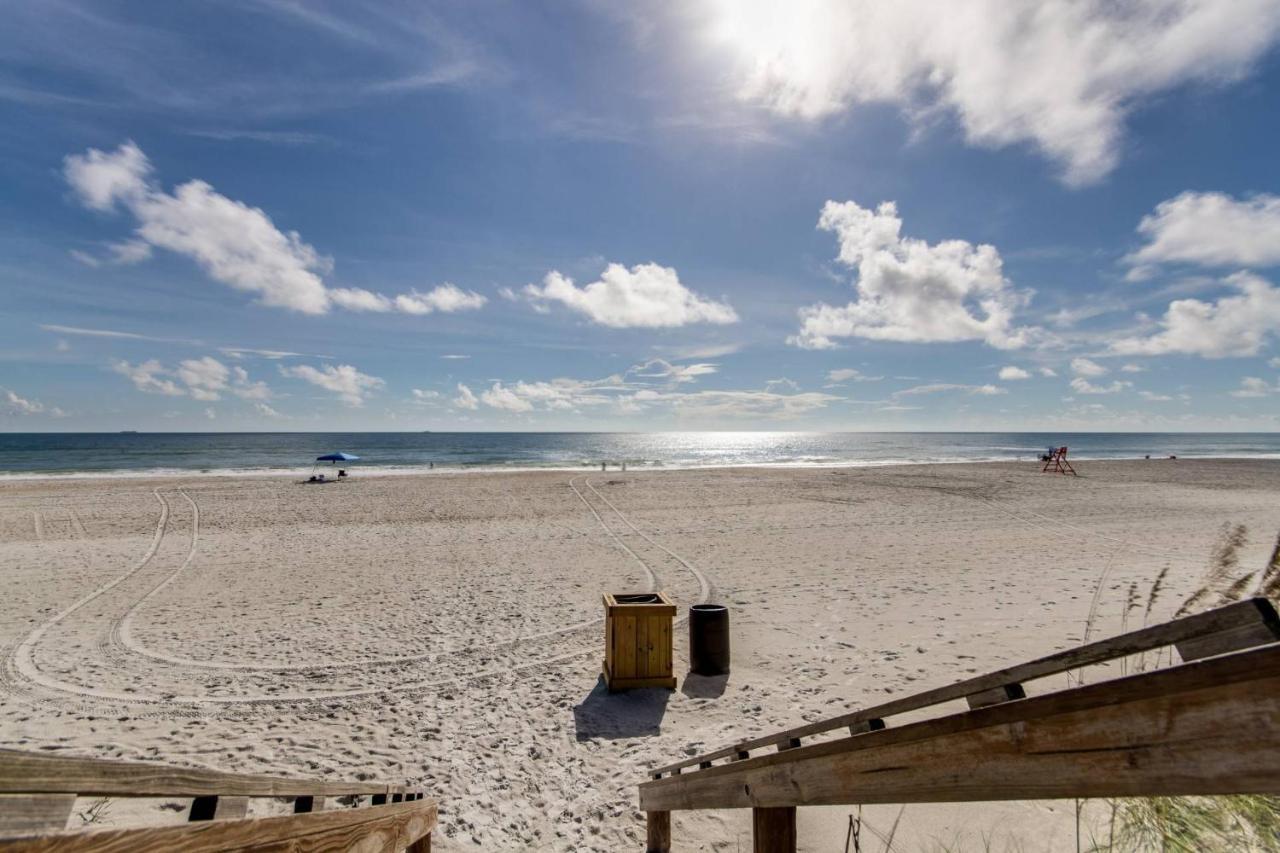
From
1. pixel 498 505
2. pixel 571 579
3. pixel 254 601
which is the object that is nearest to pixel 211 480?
pixel 498 505

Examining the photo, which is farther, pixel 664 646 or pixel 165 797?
pixel 664 646

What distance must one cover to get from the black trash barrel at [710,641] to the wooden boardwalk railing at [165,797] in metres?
5.73

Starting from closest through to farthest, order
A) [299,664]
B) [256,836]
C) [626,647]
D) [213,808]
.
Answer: [256,836] < [213,808] < [626,647] < [299,664]

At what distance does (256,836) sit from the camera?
132 cm

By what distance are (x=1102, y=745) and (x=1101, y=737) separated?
14 millimetres

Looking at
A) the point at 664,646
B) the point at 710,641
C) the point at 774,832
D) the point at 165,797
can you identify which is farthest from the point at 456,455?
the point at 165,797

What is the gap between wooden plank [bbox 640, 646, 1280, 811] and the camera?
0.74 metres

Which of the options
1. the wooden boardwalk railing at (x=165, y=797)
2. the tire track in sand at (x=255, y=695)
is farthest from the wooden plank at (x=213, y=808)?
the tire track in sand at (x=255, y=695)

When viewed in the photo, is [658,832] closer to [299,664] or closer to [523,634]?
[523,634]

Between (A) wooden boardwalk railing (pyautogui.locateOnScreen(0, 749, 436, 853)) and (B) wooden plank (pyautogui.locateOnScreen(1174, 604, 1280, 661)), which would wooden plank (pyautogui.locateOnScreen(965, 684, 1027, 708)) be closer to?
(B) wooden plank (pyautogui.locateOnScreen(1174, 604, 1280, 661))

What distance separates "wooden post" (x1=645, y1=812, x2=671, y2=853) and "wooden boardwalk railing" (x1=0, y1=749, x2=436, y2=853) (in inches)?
98.4

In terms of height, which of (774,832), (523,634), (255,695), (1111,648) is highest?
(1111,648)

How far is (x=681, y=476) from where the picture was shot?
36.2m

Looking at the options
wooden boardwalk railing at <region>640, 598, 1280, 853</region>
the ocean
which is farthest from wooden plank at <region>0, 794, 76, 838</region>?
the ocean
